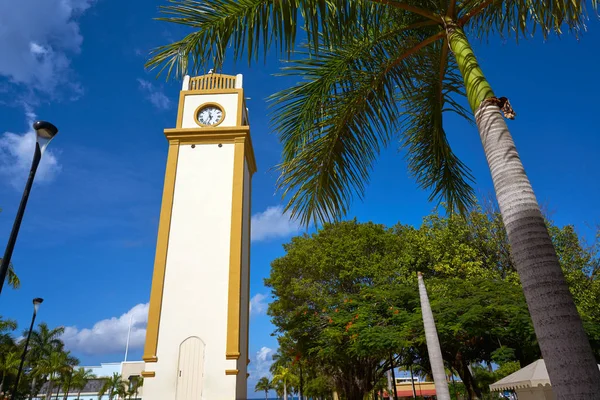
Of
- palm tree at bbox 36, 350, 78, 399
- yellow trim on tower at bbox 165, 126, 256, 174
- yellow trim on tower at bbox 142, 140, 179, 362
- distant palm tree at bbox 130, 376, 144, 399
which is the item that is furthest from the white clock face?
distant palm tree at bbox 130, 376, 144, 399

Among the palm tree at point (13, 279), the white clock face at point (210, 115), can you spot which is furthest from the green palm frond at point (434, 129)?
the palm tree at point (13, 279)

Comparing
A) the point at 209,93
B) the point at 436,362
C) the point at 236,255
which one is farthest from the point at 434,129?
the point at 209,93

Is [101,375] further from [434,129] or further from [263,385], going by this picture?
[434,129]

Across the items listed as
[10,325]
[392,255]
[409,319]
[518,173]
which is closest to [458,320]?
[409,319]

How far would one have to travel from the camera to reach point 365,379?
20609 millimetres

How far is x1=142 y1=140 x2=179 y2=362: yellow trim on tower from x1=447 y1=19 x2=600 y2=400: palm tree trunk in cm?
1059

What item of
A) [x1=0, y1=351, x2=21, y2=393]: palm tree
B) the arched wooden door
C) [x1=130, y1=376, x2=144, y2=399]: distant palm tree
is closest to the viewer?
the arched wooden door

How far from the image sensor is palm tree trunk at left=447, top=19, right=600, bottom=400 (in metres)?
2.32

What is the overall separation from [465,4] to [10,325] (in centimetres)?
3088

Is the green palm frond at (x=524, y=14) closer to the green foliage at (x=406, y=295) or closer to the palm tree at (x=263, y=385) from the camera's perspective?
the green foliage at (x=406, y=295)

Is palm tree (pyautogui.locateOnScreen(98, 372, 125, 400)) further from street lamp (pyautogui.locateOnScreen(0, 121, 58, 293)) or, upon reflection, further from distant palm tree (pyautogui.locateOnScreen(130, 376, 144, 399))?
street lamp (pyautogui.locateOnScreen(0, 121, 58, 293))

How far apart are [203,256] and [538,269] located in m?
10.8

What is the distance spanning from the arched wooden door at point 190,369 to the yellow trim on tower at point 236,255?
2.55 feet

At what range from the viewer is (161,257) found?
12.3 meters
